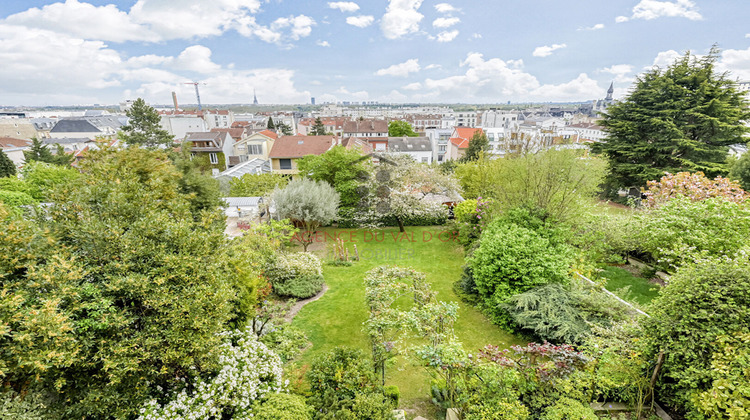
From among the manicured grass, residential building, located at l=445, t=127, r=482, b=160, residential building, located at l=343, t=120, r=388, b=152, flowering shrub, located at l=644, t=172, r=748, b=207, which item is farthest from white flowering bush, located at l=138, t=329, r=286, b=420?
residential building, located at l=343, t=120, r=388, b=152

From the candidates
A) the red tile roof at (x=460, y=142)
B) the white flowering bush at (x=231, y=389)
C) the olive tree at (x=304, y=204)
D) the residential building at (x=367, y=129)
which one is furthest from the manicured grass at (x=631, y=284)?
the residential building at (x=367, y=129)

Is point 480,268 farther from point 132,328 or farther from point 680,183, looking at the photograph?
point 680,183

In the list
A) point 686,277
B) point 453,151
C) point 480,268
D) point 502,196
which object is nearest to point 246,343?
point 480,268

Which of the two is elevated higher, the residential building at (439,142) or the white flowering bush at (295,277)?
the residential building at (439,142)

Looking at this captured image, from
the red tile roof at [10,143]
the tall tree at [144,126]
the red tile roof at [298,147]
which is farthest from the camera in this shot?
the red tile roof at [10,143]

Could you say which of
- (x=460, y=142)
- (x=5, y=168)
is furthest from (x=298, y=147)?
(x=460, y=142)

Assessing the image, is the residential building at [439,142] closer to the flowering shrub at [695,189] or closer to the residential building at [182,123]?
the flowering shrub at [695,189]

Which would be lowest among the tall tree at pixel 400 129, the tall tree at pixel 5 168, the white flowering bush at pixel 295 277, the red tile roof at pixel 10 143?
the white flowering bush at pixel 295 277

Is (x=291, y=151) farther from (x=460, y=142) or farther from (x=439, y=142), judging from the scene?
(x=439, y=142)
